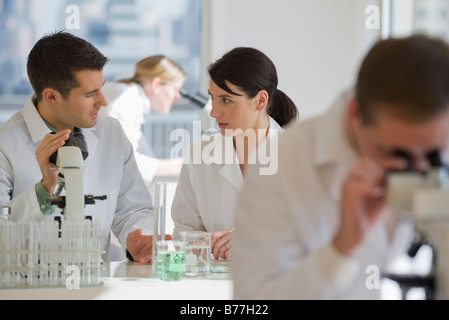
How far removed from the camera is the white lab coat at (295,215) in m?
1.28

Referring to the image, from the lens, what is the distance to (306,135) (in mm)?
1352

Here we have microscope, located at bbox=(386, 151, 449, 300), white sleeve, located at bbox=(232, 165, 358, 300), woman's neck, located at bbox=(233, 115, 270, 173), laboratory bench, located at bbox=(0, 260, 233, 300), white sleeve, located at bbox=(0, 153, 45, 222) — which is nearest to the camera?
microscope, located at bbox=(386, 151, 449, 300)

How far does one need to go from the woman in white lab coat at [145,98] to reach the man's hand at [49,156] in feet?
7.02

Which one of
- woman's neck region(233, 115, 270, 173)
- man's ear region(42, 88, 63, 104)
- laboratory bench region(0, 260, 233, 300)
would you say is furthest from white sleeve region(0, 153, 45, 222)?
woman's neck region(233, 115, 270, 173)

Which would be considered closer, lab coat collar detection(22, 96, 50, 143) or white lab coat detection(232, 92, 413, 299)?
white lab coat detection(232, 92, 413, 299)

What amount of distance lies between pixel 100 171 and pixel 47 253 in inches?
36.6

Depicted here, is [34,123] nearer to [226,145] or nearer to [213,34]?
[226,145]

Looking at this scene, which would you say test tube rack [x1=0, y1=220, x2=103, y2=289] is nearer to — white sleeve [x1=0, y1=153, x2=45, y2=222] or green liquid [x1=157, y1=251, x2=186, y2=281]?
green liquid [x1=157, y1=251, x2=186, y2=281]

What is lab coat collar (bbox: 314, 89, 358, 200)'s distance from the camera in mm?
1273

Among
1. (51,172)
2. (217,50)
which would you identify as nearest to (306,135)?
(51,172)

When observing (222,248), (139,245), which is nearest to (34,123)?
(139,245)

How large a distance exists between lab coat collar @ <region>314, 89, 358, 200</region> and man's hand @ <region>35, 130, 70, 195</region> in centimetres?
133

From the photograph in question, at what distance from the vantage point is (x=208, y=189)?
2.95 m

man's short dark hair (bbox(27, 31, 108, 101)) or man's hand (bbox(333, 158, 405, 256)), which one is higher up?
man's short dark hair (bbox(27, 31, 108, 101))
